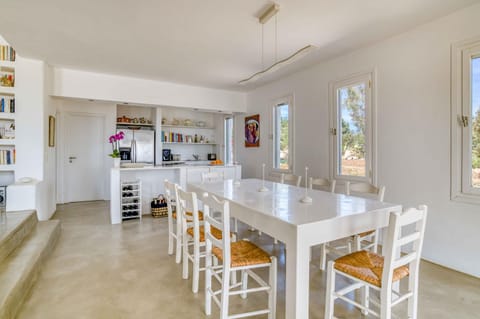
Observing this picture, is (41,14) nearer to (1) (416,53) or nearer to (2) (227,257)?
(2) (227,257)

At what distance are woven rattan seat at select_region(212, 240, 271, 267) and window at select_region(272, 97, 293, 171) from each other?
2.93 meters

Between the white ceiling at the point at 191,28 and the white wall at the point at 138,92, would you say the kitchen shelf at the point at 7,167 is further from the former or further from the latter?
the white ceiling at the point at 191,28

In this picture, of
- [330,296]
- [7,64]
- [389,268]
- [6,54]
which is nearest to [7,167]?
[7,64]

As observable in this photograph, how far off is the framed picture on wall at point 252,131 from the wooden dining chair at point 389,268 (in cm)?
398

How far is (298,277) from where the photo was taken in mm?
1406

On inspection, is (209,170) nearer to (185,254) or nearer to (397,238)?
(185,254)

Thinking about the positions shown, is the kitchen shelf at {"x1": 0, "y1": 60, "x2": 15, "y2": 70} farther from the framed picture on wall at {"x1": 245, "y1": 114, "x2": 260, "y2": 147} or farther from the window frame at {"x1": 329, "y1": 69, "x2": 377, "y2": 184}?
the window frame at {"x1": 329, "y1": 69, "x2": 377, "y2": 184}

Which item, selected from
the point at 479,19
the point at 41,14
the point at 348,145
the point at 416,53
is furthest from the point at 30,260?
the point at 479,19

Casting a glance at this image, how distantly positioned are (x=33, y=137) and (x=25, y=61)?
110 cm

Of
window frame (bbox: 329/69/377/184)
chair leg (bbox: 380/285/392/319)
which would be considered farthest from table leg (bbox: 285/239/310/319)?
window frame (bbox: 329/69/377/184)

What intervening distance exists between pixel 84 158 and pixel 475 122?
679cm

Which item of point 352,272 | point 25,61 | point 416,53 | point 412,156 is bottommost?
point 352,272

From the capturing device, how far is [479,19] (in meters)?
2.41

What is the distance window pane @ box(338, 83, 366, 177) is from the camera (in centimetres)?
348
